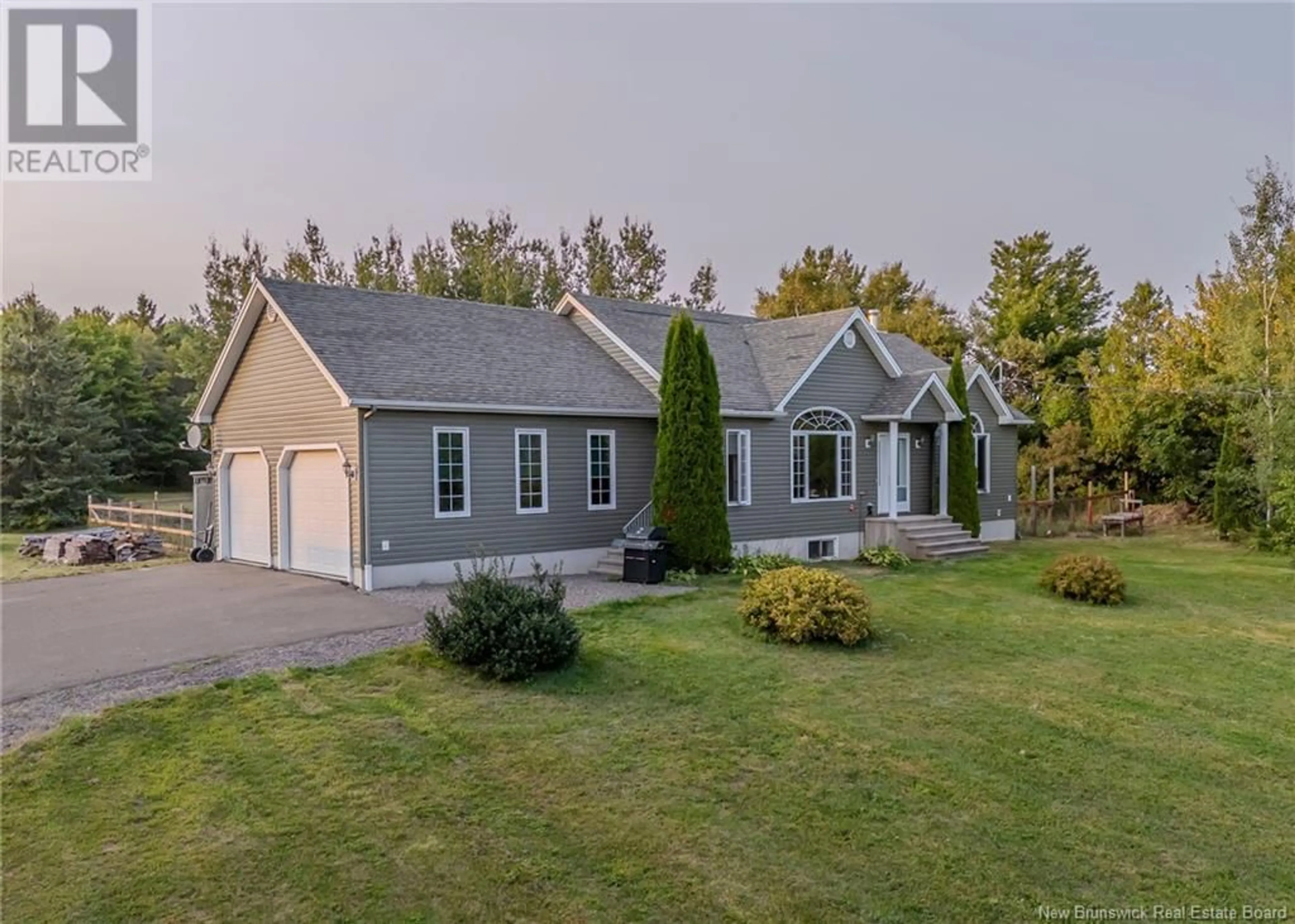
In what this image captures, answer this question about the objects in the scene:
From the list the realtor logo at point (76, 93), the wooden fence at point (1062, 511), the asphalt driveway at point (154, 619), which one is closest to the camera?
the asphalt driveway at point (154, 619)

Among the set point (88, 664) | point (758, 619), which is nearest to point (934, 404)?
point (758, 619)

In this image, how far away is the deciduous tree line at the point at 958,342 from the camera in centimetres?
1812

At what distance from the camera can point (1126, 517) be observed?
21.9 meters

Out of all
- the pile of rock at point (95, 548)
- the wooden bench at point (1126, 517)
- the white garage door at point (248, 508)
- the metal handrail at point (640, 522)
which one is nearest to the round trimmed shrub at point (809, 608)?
the metal handrail at point (640, 522)

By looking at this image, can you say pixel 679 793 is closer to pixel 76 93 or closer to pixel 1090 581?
pixel 1090 581

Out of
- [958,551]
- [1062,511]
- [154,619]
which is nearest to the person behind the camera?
[154,619]

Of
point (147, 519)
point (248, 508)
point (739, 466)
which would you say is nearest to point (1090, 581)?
point (739, 466)

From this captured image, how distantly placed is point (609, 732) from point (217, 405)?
45.1ft

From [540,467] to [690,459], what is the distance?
270cm

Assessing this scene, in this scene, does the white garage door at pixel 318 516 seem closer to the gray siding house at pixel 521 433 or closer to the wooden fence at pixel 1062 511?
the gray siding house at pixel 521 433

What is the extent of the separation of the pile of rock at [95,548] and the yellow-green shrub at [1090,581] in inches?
693

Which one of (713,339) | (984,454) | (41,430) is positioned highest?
(713,339)

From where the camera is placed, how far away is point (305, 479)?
13.7 meters

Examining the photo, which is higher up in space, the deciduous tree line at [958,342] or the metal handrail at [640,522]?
the deciduous tree line at [958,342]
